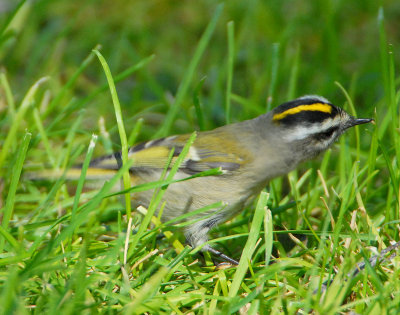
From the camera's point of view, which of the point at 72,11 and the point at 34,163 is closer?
the point at 34,163

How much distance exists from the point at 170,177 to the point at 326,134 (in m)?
0.93

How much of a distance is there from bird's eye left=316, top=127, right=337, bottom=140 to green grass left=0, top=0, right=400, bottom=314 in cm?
16

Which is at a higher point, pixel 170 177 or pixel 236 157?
pixel 170 177

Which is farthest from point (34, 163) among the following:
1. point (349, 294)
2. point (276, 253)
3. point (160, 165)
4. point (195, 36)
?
point (195, 36)

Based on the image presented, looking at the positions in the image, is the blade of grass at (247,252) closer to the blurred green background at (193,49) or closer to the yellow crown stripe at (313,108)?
the yellow crown stripe at (313,108)

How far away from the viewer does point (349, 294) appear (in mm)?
2094

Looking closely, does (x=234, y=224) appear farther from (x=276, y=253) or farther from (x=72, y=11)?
(x=72, y=11)

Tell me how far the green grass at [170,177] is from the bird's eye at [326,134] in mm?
156

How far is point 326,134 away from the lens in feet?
9.04

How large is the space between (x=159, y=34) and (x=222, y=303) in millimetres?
3326

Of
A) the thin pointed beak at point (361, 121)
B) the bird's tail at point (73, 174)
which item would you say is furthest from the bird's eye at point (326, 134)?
the bird's tail at point (73, 174)

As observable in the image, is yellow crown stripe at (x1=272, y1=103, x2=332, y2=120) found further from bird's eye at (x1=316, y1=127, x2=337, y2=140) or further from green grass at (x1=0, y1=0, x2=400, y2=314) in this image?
green grass at (x1=0, y1=0, x2=400, y2=314)

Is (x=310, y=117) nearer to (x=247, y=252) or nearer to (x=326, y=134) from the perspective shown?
(x=326, y=134)

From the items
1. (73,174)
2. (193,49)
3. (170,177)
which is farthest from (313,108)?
(193,49)
